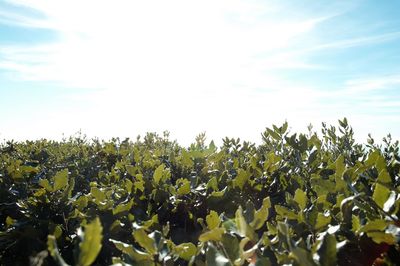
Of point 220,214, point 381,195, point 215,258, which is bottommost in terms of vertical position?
point 220,214

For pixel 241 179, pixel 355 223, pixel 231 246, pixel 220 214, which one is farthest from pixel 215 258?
pixel 241 179

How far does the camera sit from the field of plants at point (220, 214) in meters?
1.34

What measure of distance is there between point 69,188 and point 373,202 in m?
1.93

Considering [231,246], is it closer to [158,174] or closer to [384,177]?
[384,177]

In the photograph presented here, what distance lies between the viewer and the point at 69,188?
254 cm

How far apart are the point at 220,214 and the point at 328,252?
1358 mm

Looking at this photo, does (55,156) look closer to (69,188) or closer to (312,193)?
(69,188)

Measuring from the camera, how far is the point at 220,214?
2498 mm

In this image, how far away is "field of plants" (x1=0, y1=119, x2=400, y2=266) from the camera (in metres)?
1.34

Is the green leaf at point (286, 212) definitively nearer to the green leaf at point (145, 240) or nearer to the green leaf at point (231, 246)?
the green leaf at point (231, 246)

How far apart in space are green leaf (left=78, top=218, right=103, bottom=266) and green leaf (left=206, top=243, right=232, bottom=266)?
483 millimetres

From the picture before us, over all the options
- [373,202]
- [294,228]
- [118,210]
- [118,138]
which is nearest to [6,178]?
[118,210]

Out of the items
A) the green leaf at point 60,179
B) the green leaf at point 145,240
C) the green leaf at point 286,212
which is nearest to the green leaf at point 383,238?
the green leaf at point 286,212

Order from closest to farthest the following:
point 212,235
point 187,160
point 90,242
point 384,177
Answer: point 90,242 → point 212,235 → point 384,177 → point 187,160
